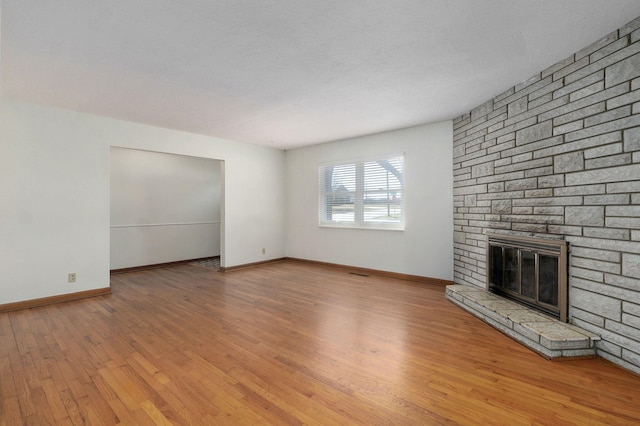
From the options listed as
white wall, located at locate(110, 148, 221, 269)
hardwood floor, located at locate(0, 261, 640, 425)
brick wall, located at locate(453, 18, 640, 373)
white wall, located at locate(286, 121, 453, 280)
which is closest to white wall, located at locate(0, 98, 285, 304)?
hardwood floor, located at locate(0, 261, 640, 425)

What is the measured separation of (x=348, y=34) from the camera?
86.6 inches

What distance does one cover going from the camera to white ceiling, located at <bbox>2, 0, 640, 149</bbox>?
6.38ft

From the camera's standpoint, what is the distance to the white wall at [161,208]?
5730 mm

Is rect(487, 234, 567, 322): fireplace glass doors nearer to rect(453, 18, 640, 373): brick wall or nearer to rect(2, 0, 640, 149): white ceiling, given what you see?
rect(453, 18, 640, 373): brick wall

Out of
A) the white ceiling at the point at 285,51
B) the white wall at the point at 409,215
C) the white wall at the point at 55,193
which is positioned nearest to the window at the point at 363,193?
the white wall at the point at 409,215

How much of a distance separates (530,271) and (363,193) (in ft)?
9.89

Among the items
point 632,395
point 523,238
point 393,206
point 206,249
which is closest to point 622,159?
point 523,238

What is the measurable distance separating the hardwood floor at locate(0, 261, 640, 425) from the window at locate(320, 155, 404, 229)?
1.96 m

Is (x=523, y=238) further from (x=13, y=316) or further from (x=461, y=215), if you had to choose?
(x=13, y=316)

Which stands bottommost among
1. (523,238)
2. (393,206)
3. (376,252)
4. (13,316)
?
(13,316)

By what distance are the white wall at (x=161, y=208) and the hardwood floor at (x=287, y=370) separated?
2408mm

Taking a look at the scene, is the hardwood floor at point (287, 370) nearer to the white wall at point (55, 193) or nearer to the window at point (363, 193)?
the white wall at point (55, 193)

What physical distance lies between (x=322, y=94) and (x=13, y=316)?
425 centimetres

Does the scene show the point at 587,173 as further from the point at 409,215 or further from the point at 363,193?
the point at 363,193
